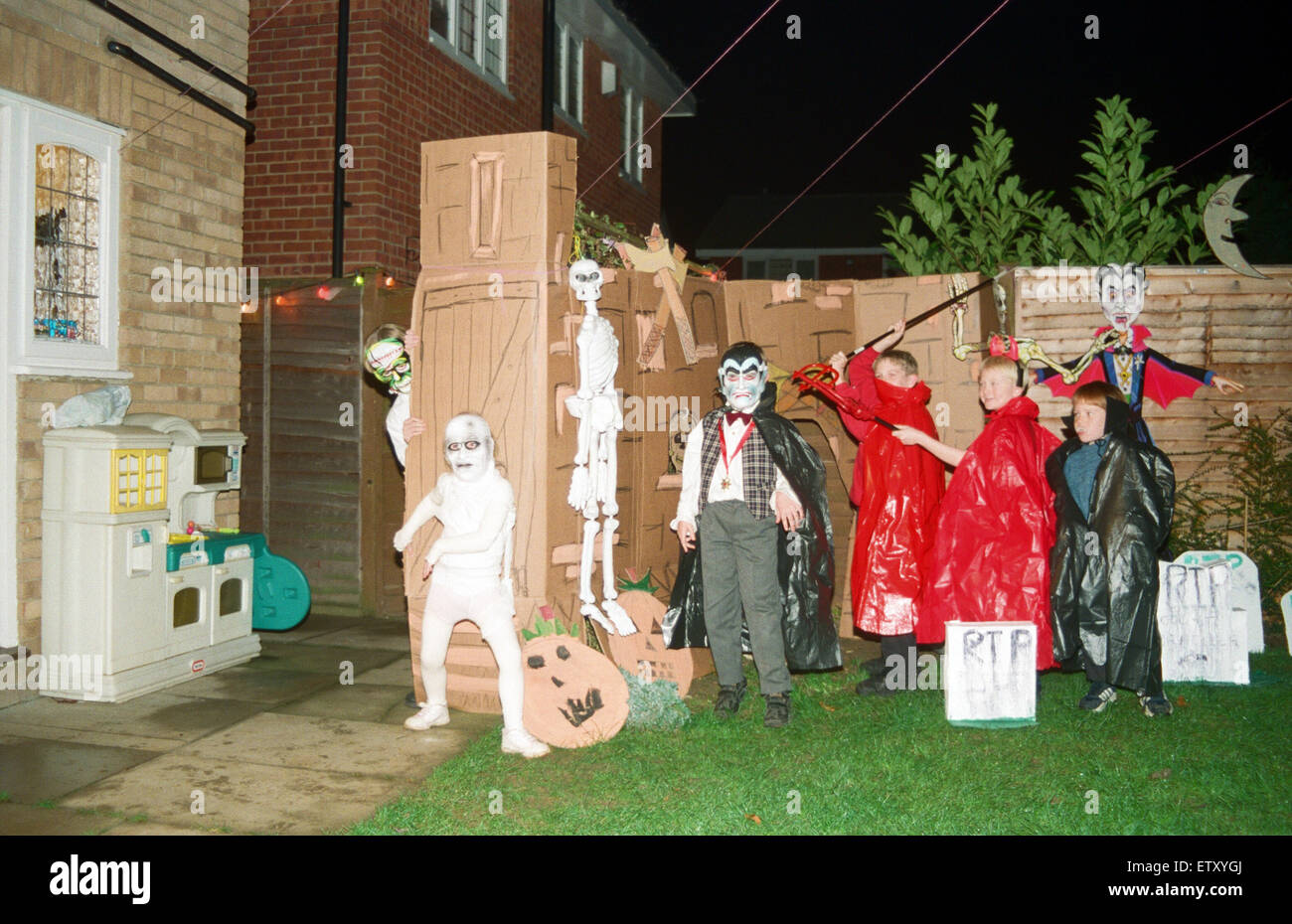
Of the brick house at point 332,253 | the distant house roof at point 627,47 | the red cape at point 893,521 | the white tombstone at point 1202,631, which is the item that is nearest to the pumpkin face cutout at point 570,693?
the red cape at point 893,521

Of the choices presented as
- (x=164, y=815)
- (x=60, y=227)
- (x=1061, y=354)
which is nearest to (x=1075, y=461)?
(x=1061, y=354)

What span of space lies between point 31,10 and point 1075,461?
20.3 feet

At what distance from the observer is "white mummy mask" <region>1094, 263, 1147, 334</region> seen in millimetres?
7570

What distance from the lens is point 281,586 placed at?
739cm

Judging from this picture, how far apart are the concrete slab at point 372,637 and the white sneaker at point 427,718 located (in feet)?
6.27

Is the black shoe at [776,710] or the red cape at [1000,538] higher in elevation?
the red cape at [1000,538]

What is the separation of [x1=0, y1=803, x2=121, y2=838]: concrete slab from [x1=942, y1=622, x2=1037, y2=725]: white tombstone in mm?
3856

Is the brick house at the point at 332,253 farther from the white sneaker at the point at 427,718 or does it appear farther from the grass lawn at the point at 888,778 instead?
the grass lawn at the point at 888,778

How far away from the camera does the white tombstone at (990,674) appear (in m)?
5.46

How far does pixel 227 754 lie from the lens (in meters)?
5.01

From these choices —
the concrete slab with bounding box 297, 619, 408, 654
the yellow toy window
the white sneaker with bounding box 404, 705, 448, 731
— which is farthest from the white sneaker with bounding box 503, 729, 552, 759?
the yellow toy window

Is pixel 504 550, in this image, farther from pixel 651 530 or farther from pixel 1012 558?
pixel 1012 558

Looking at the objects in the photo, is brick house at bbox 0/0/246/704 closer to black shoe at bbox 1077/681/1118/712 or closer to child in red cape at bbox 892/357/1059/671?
child in red cape at bbox 892/357/1059/671

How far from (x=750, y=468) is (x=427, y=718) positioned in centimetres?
208
